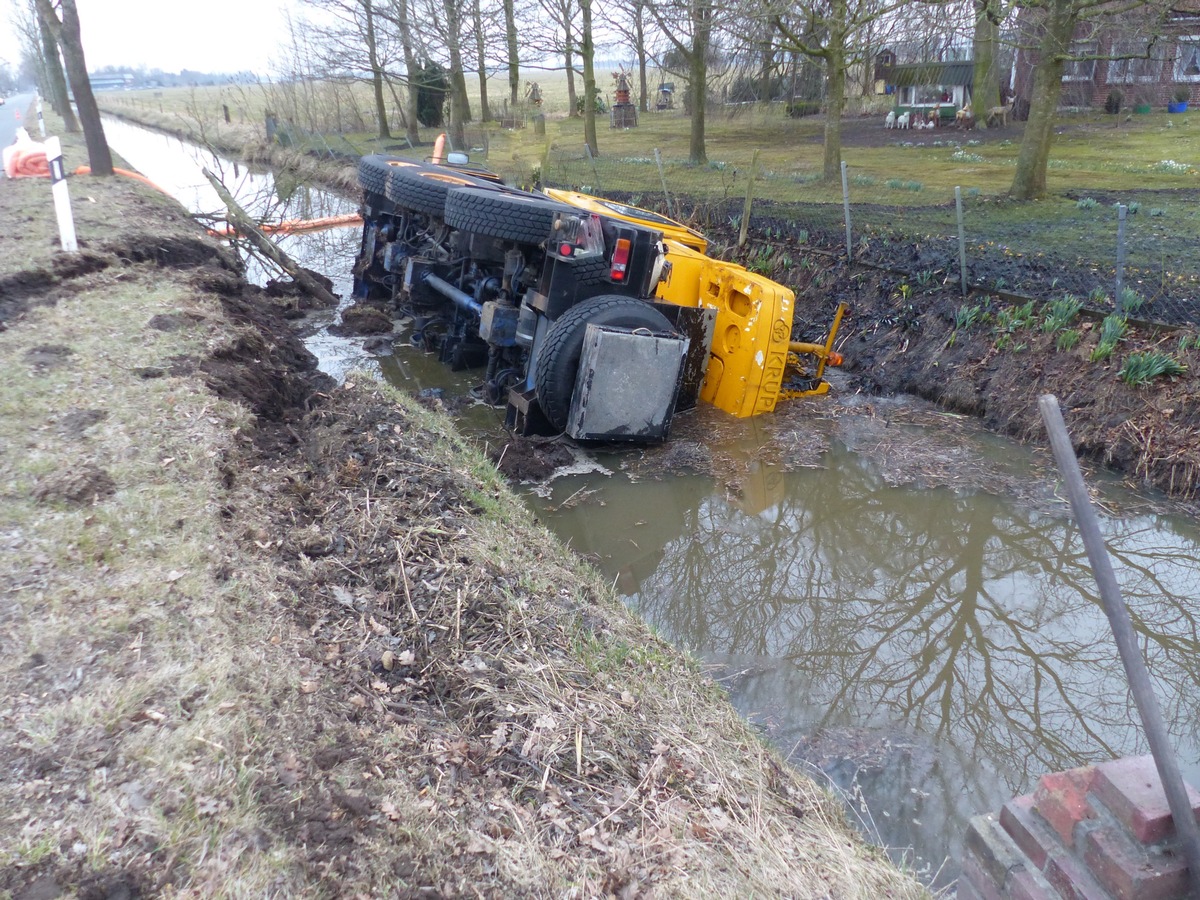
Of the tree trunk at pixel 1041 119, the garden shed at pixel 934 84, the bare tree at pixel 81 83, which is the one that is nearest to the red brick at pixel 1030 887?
the tree trunk at pixel 1041 119

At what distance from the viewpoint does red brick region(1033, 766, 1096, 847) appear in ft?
6.85

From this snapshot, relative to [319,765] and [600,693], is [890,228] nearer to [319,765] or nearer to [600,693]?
[600,693]

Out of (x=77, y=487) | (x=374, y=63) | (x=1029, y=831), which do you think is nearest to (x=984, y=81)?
(x=374, y=63)

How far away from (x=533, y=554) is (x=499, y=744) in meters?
1.80

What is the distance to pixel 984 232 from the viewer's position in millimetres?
11188

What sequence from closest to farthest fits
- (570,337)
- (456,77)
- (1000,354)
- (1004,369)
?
(570,337)
(1004,369)
(1000,354)
(456,77)

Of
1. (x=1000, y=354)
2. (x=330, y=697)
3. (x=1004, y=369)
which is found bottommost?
(x=1004, y=369)

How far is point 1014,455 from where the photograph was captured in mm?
7328

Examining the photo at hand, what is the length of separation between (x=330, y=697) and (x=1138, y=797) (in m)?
→ 2.60

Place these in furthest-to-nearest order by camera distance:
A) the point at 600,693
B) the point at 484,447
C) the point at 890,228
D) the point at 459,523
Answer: the point at 890,228 < the point at 484,447 < the point at 459,523 < the point at 600,693

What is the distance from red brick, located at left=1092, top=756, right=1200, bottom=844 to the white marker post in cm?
1050

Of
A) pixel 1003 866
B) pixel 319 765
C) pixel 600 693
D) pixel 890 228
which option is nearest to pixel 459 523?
pixel 600 693

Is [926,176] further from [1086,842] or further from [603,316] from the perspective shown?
[1086,842]

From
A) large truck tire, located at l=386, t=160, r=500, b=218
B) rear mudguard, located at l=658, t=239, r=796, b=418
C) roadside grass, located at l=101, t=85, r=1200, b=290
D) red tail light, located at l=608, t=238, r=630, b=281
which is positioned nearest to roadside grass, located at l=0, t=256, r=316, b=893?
red tail light, located at l=608, t=238, r=630, b=281
